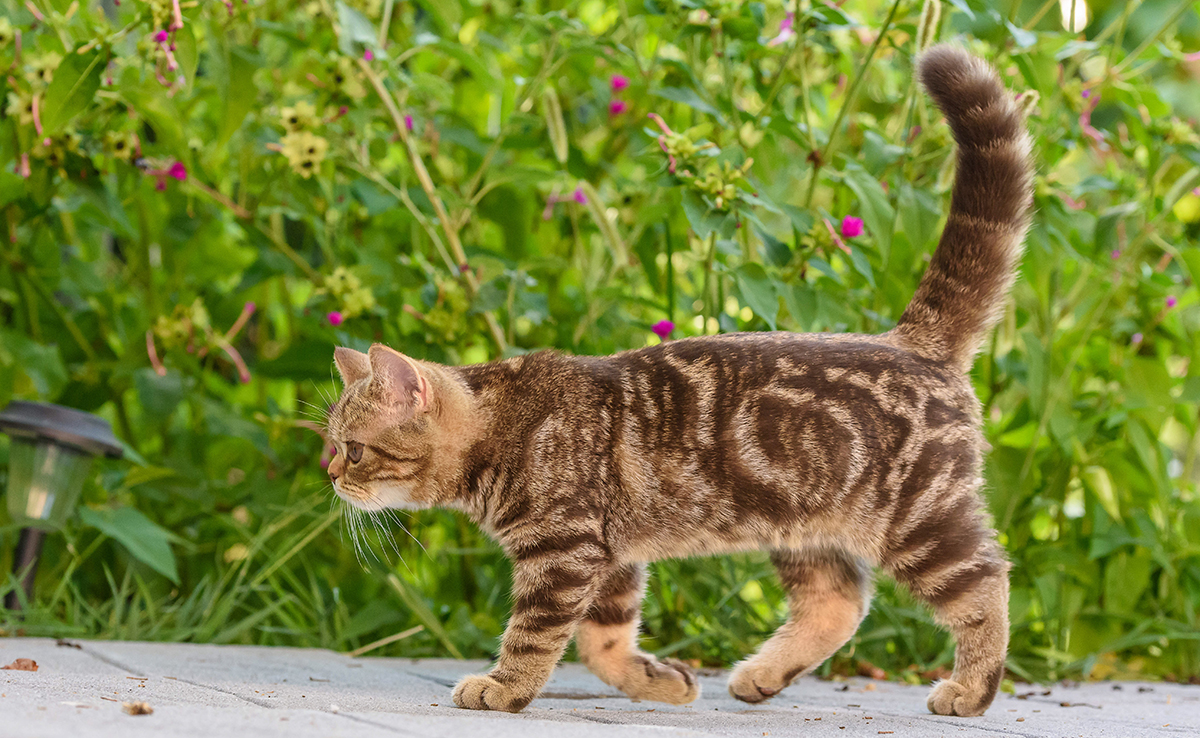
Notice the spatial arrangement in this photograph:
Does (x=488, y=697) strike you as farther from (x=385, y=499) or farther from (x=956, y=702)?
(x=956, y=702)

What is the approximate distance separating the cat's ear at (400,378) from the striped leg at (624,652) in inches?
22.1

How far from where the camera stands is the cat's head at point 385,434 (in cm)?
216

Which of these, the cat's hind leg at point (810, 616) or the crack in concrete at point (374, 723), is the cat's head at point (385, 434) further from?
the cat's hind leg at point (810, 616)

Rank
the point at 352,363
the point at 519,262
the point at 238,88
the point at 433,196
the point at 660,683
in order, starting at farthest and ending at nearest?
the point at 519,262
the point at 433,196
the point at 238,88
the point at 352,363
the point at 660,683

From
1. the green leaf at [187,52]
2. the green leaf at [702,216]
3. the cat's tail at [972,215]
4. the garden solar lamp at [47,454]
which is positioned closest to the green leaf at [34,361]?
the garden solar lamp at [47,454]

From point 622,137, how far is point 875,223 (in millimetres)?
1172

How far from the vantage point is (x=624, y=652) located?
2281 millimetres

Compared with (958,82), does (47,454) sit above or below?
below

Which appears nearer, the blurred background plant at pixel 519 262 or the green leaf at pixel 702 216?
the green leaf at pixel 702 216

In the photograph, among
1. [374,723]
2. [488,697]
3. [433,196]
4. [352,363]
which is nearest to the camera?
[374,723]

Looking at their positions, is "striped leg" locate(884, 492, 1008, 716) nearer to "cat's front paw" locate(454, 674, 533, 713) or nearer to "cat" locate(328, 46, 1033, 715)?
"cat" locate(328, 46, 1033, 715)

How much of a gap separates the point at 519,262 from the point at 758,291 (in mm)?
818

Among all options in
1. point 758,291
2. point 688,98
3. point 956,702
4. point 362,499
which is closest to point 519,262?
point 688,98

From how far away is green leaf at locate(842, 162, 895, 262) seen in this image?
2.42 metres
